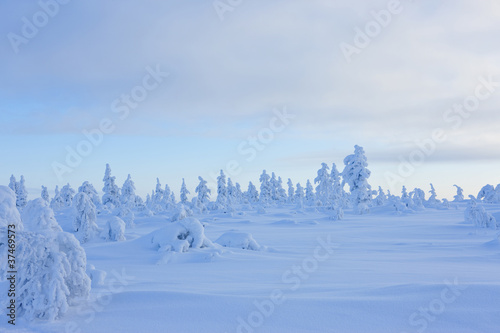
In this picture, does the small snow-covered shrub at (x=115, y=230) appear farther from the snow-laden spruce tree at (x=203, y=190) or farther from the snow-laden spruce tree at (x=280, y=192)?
the snow-laden spruce tree at (x=280, y=192)

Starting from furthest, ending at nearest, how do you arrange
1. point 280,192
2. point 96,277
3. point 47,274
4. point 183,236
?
point 280,192, point 183,236, point 96,277, point 47,274

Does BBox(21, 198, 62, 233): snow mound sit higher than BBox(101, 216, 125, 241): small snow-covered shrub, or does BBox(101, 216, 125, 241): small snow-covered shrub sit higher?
BBox(21, 198, 62, 233): snow mound

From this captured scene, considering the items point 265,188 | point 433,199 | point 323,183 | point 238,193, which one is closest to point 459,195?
point 433,199

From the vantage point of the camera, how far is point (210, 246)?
41.2 feet

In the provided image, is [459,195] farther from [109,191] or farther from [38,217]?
[38,217]

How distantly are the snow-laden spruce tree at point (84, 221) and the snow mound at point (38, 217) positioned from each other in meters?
5.75

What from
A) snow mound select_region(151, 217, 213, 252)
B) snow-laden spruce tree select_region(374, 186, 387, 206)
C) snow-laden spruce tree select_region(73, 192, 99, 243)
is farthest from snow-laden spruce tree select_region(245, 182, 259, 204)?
Answer: snow mound select_region(151, 217, 213, 252)

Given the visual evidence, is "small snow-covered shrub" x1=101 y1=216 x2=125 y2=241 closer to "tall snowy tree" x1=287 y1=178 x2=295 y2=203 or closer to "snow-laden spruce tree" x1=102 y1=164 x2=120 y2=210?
"snow-laden spruce tree" x1=102 y1=164 x2=120 y2=210

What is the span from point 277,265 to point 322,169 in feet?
203

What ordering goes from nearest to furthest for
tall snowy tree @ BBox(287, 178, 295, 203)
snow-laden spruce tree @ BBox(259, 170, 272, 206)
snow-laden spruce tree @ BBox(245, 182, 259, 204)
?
snow-laden spruce tree @ BBox(259, 170, 272, 206) → snow-laden spruce tree @ BBox(245, 182, 259, 204) → tall snowy tree @ BBox(287, 178, 295, 203)

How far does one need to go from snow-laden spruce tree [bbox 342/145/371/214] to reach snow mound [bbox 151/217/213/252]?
3169 cm

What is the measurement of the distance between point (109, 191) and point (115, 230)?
43.8 meters

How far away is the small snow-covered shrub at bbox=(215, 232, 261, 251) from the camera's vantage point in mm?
13029

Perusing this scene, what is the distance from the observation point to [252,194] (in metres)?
93.6
